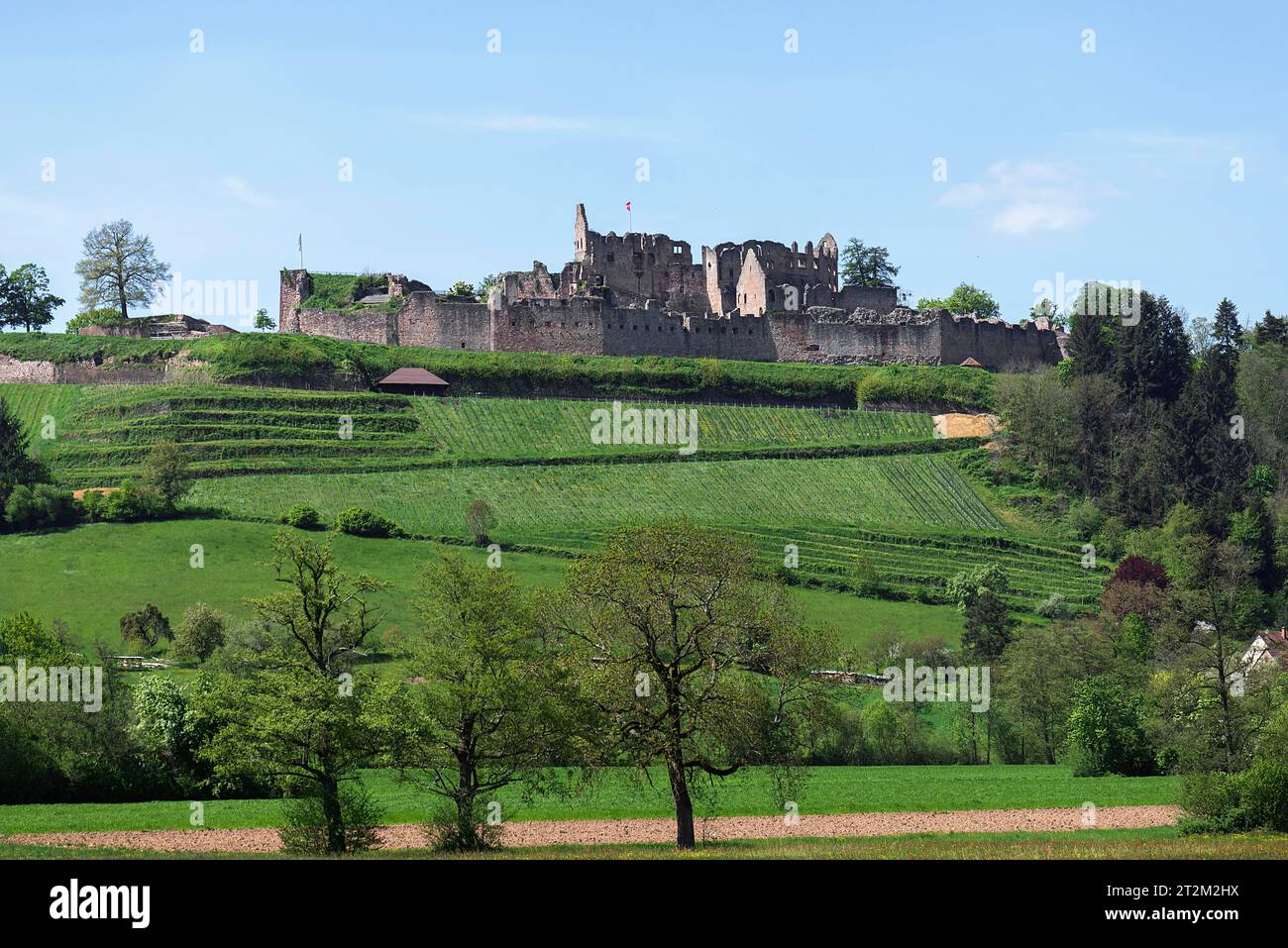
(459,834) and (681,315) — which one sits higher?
(681,315)

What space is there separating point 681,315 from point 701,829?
272ft

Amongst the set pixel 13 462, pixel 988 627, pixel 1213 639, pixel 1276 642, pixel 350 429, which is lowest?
pixel 1276 642

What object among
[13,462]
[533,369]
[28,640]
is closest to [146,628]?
[28,640]

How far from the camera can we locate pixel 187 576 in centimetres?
6938

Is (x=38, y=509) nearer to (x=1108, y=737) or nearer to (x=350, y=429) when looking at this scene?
(x=350, y=429)

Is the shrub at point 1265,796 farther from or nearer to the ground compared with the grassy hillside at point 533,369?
nearer to the ground

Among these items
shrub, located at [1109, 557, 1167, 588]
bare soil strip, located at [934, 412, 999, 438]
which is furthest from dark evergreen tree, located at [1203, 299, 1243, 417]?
shrub, located at [1109, 557, 1167, 588]

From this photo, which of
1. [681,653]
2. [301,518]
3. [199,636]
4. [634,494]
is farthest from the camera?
[634,494]

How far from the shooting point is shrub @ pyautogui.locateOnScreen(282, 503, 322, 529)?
253 ft

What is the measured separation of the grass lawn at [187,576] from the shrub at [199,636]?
278 centimetres

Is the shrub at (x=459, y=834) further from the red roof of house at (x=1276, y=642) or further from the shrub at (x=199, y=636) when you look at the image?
the red roof of house at (x=1276, y=642)

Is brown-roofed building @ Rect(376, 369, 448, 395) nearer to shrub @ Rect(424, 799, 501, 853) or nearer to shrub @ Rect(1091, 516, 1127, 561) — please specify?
shrub @ Rect(1091, 516, 1127, 561)

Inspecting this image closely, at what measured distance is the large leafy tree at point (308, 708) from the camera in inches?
1246

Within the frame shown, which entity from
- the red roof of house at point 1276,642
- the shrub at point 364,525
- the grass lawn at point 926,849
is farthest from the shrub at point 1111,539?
the grass lawn at point 926,849
